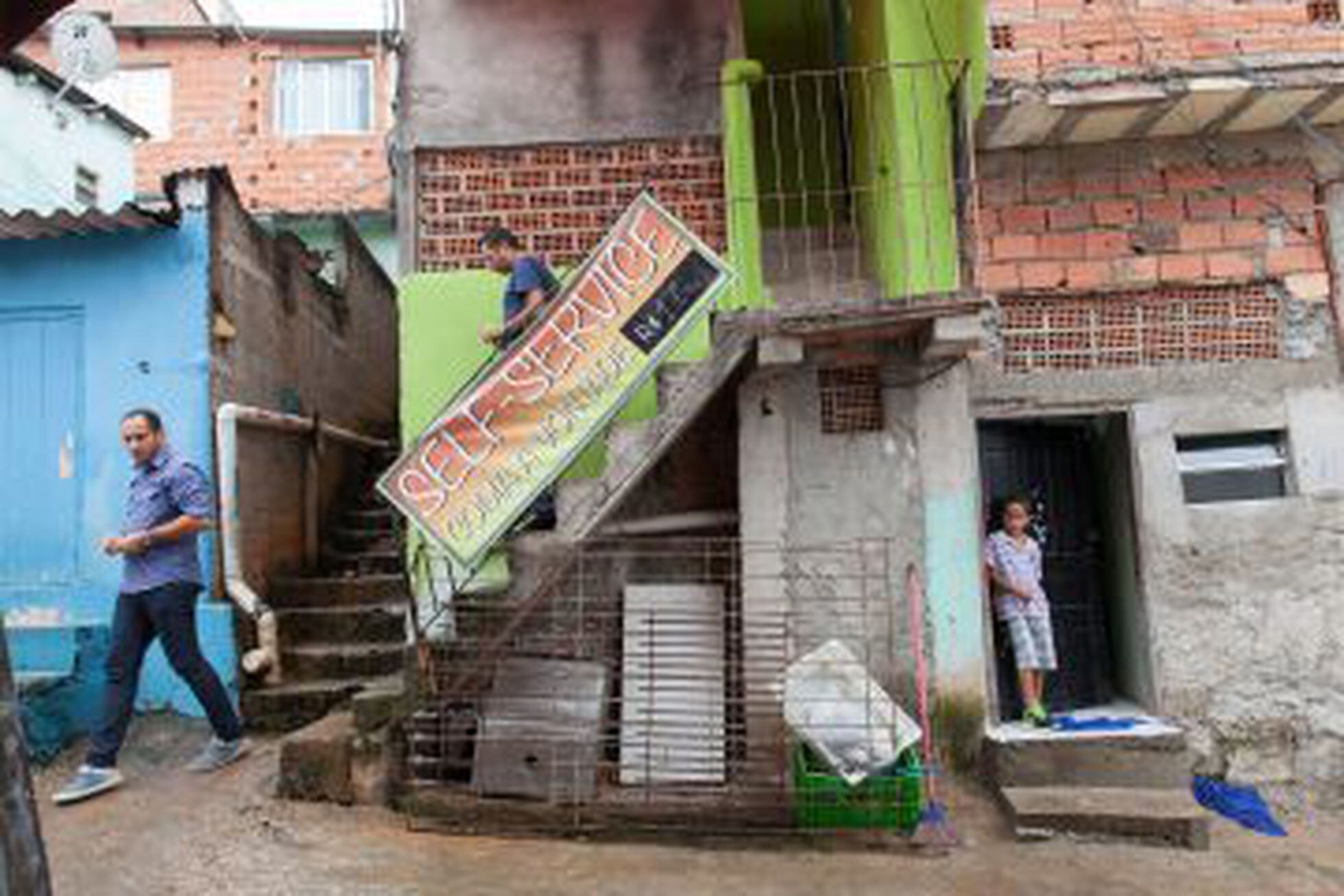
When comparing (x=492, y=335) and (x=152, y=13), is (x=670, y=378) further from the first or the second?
(x=152, y=13)

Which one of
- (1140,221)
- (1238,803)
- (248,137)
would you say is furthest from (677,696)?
(248,137)

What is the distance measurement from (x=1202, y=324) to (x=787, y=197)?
3540 millimetres

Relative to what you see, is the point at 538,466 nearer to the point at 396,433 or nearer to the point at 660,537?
the point at 660,537

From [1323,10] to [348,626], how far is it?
23.3ft

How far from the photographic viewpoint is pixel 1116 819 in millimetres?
5477

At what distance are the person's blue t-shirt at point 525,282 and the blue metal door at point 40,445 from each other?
2904 mm

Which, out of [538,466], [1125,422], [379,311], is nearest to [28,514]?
[538,466]

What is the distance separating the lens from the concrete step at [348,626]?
22.7ft

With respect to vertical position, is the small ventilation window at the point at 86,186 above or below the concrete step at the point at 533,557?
above

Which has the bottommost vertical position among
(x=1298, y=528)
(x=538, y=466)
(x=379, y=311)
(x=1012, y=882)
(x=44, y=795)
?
(x=1012, y=882)

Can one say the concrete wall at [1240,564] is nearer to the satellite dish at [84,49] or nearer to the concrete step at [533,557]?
the concrete step at [533,557]

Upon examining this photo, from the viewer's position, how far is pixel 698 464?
23.2ft

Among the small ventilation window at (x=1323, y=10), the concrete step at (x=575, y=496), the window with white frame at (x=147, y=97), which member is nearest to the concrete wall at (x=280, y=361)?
the concrete step at (x=575, y=496)

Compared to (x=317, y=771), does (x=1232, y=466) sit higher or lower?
higher
